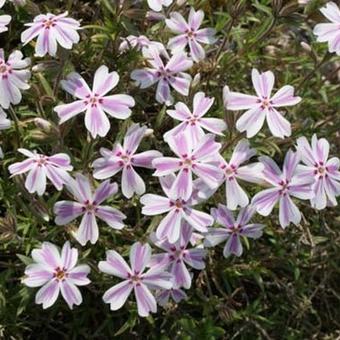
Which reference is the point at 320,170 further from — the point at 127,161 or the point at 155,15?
the point at 155,15

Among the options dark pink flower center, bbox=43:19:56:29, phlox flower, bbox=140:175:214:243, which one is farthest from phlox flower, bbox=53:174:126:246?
dark pink flower center, bbox=43:19:56:29

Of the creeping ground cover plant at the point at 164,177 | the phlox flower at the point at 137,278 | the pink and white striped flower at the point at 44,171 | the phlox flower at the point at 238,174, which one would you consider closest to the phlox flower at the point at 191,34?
the creeping ground cover plant at the point at 164,177

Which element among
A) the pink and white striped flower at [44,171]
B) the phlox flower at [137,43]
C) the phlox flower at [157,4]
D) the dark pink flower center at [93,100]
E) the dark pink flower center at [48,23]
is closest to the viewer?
the pink and white striped flower at [44,171]

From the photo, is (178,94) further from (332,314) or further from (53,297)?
(332,314)

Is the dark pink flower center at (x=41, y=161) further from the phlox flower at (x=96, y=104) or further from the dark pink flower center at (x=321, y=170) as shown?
the dark pink flower center at (x=321, y=170)

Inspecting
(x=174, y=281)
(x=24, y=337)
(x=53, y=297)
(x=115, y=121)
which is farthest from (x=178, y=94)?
(x=24, y=337)

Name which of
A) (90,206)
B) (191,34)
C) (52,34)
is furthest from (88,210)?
(191,34)
